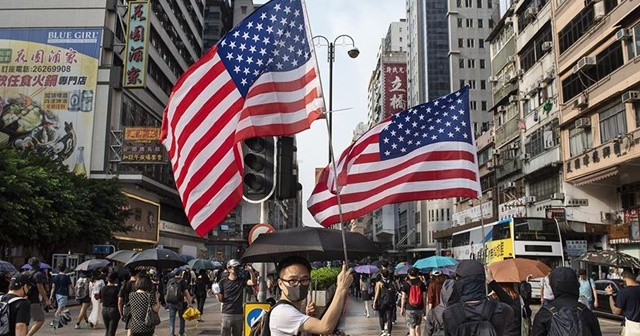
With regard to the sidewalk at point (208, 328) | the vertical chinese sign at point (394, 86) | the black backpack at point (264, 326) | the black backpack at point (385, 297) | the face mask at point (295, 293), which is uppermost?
the vertical chinese sign at point (394, 86)

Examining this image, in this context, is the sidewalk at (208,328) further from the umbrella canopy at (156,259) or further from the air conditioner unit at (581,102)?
the air conditioner unit at (581,102)

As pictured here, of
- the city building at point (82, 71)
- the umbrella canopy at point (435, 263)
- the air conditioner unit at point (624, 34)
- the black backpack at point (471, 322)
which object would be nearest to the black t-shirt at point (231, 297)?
the black backpack at point (471, 322)

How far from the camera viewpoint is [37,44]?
3853 centimetres

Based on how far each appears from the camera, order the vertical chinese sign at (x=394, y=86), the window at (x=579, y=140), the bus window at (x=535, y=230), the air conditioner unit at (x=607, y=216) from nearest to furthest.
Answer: the bus window at (x=535, y=230), the window at (x=579, y=140), the air conditioner unit at (x=607, y=216), the vertical chinese sign at (x=394, y=86)

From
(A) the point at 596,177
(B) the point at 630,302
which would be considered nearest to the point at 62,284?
(B) the point at 630,302

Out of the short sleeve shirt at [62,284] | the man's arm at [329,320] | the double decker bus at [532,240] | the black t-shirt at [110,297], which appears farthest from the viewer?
the double decker bus at [532,240]

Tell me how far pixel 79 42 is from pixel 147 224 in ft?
44.9

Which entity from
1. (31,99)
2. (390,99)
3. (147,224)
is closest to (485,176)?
(147,224)

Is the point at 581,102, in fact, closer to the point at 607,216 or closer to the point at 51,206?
the point at 607,216

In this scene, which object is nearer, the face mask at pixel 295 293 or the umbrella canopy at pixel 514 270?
the face mask at pixel 295 293

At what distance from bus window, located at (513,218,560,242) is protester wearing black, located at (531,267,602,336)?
21097 millimetres

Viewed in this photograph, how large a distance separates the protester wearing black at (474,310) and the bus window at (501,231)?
21.9 meters

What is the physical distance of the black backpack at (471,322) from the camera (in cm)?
441

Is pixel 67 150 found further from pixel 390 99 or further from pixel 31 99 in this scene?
pixel 390 99
